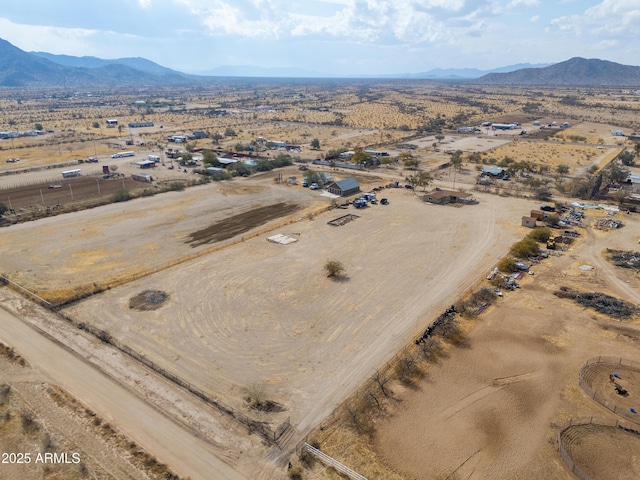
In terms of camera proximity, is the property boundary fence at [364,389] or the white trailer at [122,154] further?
the white trailer at [122,154]

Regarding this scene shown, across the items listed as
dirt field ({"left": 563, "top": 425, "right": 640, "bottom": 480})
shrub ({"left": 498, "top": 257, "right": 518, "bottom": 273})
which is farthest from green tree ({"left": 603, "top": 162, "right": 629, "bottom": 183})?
dirt field ({"left": 563, "top": 425, "right": 640, "bottom": 480})

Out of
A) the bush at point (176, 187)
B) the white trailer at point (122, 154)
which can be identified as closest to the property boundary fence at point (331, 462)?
the bush at point (176, 187)

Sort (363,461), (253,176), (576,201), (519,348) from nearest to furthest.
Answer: (363,461)
(519,348)
(576,201)
(253,176)

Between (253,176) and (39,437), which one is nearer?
(39,437)

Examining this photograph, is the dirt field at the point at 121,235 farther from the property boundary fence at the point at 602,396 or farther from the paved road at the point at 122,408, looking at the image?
the property boundary fence at the point at 602,396

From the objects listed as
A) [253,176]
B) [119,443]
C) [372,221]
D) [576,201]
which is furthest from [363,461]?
[253,176]

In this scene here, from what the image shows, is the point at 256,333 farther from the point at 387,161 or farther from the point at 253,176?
the point at 387,161

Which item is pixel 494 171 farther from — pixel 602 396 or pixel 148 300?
pixel 148 300

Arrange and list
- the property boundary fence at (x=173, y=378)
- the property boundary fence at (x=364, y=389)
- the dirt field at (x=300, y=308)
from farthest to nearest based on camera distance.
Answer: the dirt field at (x=300, y=308)
the property boundary fence at (x=364, y=389)
the property boundary fence at (x=173, y=378)
